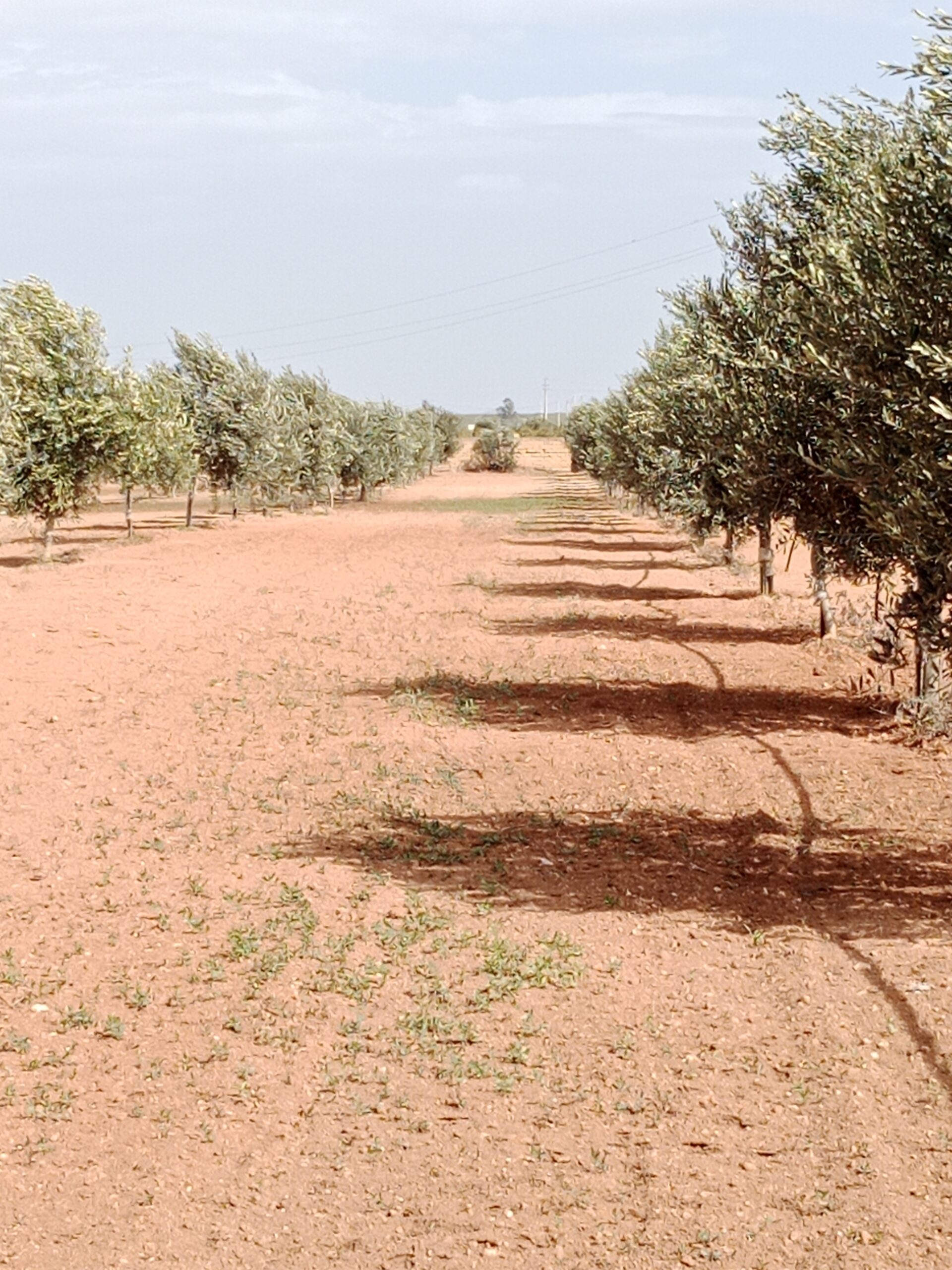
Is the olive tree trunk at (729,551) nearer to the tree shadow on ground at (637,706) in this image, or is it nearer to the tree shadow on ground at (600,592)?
the tree shadow on ground at (600,592)

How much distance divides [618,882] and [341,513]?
70830 mm

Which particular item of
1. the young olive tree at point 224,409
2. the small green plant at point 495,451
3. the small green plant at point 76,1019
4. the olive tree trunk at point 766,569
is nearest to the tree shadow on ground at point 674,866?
the small green plant at point 76,1019

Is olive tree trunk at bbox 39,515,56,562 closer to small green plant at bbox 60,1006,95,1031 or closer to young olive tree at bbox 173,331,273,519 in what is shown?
young olive tree at bbox 173,331,273,519

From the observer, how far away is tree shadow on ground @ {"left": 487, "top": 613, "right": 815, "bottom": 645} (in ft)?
91.5

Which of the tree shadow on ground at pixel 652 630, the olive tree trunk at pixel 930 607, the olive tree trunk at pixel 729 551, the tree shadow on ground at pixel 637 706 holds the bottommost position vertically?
the tree shadow on ground at pixel 637 706

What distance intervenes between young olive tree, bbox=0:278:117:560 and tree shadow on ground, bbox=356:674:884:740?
79.7 feet

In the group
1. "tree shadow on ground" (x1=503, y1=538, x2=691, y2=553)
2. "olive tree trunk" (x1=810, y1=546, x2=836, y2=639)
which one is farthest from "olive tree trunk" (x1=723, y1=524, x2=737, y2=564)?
"olive tree trunk" (x1=810, y1=546, x2=836, y2=639)

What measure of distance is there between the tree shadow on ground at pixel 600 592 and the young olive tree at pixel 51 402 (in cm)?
1402

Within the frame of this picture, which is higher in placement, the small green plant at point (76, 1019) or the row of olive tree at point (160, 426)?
the row of olive tree at point (160, 426)

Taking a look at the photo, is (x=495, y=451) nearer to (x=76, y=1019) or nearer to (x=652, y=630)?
(x=652, y=630)

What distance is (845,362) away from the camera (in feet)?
45.0

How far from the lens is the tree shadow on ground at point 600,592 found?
35.2 meters

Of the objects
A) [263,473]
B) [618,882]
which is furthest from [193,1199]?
[263,473]

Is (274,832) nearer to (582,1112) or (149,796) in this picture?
(149,796)
